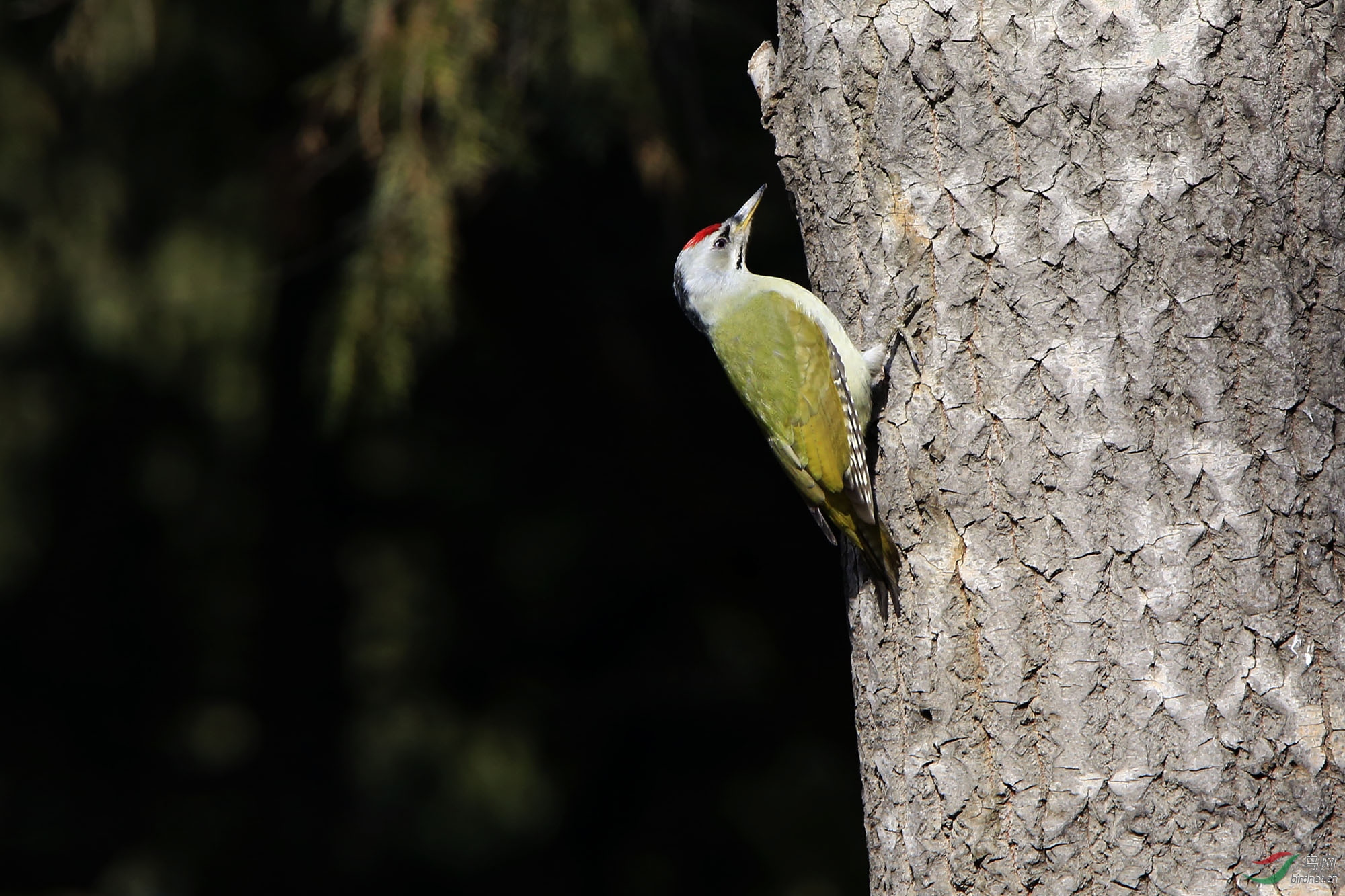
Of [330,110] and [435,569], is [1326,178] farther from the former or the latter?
[435,569]

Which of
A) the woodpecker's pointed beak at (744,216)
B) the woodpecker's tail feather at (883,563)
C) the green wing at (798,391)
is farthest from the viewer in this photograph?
the woodpecker's pointed beak at (744,216)

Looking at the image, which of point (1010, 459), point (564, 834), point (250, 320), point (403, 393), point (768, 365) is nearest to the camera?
point (1010, 459)

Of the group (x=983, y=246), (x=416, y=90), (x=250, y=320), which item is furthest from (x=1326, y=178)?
(x=250, y=320)

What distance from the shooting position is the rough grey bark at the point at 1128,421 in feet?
5.65

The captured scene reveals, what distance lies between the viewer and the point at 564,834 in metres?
4.96

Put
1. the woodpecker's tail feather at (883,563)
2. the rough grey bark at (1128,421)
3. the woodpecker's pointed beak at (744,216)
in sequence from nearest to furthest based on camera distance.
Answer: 1. the rough grey bark at (1128,421)
2. the woodpecker's tail feather at (883,563)
3. the woodpecker's pointed beak at (744,216)

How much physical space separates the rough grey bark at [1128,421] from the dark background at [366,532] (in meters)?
1.90

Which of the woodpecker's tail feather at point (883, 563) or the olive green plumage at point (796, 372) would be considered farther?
the olive green plumage at point (796, 372)

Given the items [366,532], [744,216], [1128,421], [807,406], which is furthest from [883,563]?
[366,532]

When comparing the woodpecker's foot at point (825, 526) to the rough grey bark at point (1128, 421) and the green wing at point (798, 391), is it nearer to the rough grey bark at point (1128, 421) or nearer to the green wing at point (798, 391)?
the green wing at point (798, 391)

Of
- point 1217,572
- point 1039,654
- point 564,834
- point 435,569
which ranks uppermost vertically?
point 1217,572

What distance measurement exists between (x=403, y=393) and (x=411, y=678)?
1.79 meters

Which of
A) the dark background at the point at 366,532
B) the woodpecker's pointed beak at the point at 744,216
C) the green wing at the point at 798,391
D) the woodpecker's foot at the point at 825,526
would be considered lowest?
the dark background at the point at 366,532

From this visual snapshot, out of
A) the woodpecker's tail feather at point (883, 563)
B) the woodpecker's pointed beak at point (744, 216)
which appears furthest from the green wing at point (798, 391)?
the woodpecker's pointed beak at point (744, 216)
